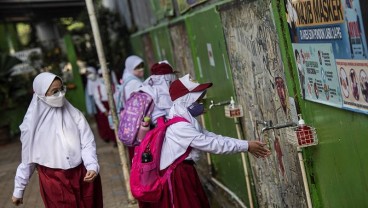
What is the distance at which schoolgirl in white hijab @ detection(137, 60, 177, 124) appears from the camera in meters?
6.46

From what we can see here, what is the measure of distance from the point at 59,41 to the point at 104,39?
9.40 ft

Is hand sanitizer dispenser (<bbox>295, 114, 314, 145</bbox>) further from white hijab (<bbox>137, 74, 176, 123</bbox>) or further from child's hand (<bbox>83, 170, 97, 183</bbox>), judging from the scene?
white hijab (<bbox>137, 74, 176, 123</bbox>)

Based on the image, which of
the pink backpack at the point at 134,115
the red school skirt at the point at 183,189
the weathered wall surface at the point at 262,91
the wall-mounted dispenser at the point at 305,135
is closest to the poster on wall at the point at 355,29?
the wall-mounted dispenser at the point at 305,135

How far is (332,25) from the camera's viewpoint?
10.6 feet

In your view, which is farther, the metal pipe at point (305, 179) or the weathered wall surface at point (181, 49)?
the weathered wall surface at point (181, 49)

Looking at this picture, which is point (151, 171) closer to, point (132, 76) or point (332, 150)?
point (332, 150)

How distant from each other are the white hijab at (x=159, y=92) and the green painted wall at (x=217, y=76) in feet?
1.94

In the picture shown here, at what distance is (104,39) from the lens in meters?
16.9

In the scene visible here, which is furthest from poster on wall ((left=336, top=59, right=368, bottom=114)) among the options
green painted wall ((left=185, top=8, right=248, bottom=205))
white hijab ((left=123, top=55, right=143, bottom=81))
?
white hijab ((left=123, top=55, right=143, bottom=81))

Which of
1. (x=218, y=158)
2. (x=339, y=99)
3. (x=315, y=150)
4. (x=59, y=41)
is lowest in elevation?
A: (x=218, y=158)

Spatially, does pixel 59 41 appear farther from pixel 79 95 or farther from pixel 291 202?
pixel 291 202

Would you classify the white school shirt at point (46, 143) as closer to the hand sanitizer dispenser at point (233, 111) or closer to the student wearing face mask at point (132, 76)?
the hand sanitizer dispenser at point (233, 111)

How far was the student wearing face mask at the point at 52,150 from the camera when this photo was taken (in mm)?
5035

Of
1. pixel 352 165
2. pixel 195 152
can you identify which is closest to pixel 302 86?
pixel 352 165
